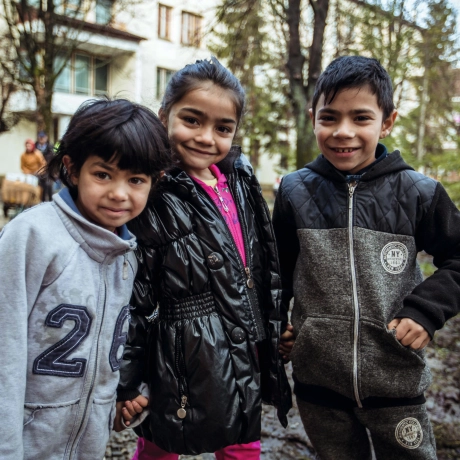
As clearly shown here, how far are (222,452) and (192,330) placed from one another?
58 centimetres

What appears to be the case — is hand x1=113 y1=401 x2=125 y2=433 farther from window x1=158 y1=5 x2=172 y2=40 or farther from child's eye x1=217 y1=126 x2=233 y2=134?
window x1=158 y1=5 x2=172 y2=40

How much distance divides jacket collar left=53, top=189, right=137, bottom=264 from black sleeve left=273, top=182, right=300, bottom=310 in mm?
699

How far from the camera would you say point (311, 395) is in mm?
1801

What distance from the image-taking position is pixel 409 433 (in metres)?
1.63

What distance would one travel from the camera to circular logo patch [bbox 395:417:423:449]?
1.62 metres

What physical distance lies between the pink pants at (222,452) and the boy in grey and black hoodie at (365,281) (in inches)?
9.2

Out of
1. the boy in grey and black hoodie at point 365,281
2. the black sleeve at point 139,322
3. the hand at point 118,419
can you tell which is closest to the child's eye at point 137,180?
the black sleeve at point 139,322

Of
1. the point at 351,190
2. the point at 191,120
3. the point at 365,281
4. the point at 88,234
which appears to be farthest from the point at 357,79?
the point at 88,234

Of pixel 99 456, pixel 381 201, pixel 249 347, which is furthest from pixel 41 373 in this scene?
pixel 381 201

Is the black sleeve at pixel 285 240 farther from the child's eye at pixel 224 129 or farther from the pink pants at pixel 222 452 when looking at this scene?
the pink pants at pixel 222 452

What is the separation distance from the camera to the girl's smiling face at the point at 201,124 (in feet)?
5.57

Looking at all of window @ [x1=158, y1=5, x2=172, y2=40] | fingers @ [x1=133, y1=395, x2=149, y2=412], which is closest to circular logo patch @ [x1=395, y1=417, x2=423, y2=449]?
fingers @ [x1=133, y1=395, x2=149, y2=412]

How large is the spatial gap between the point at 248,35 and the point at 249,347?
5174 mm

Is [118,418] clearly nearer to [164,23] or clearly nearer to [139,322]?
[139,322]
